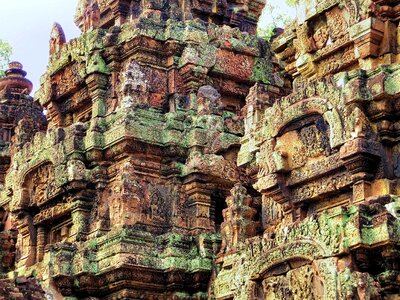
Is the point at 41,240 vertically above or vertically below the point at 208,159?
below

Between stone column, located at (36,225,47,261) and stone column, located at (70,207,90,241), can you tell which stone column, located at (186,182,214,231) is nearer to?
stone column, located at (70,207,90,241)

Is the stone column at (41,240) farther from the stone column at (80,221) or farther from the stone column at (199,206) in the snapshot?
the stone column at (199,206)

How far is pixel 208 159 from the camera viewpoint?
17.9m

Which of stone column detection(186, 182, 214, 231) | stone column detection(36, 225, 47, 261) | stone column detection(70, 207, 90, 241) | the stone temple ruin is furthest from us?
stone column detection(36, 225, 47, 261)

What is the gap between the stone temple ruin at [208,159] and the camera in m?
13.2

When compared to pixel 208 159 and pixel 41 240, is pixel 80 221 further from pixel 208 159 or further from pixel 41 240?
pixel 208 159

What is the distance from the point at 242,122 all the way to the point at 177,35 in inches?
83.2

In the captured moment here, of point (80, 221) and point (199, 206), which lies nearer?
point (199, 206)

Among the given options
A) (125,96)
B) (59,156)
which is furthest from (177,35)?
(59,156)

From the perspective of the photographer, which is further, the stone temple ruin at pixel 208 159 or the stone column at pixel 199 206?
the stone column at pixel 199 206

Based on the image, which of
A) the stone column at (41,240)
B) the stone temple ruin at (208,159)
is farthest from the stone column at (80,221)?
the stone column at (41,240)

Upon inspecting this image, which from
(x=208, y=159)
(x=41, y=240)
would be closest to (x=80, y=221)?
(x=41, y=240)

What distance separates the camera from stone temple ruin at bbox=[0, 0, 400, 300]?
43.2 feet

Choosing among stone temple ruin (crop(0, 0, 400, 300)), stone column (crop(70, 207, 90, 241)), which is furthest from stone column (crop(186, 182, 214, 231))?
stone column (crop(70, 207, 90, 241))
